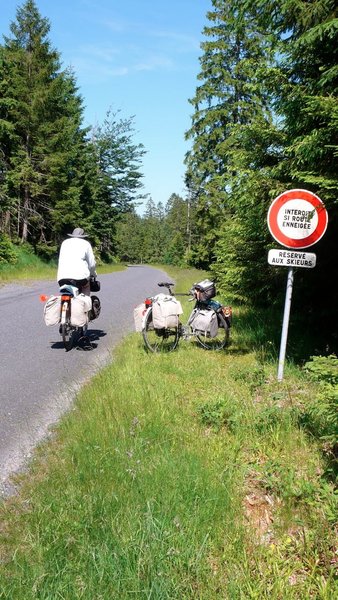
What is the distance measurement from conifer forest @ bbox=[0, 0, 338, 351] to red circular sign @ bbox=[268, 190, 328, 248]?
0.23 metres

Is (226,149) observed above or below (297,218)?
above

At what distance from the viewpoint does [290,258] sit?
507cm

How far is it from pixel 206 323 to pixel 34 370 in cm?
285

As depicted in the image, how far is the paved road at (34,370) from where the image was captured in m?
4.32

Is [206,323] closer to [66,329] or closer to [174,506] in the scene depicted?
[66,329]

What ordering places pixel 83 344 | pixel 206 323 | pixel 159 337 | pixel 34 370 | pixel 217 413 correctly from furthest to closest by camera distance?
pixel 83 344 → pixel 159 337 → pixel 206 323 → pixel 34 370 → pixel 217 413

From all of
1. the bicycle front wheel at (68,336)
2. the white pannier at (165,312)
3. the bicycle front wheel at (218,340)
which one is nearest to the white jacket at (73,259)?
the bicycle front wheel at (68,336)

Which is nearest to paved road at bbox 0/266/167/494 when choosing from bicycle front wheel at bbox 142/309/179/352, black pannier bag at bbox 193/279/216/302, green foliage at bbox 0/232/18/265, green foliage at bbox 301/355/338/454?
bicycle front wheel at bbox 142/309/179/352

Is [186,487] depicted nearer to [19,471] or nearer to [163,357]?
[19,471]

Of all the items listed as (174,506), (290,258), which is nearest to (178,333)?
(290,258)

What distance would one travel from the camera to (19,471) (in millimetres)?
3662

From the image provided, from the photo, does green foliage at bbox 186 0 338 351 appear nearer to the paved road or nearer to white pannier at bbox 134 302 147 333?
white pannier at bbox 134 302 147 333

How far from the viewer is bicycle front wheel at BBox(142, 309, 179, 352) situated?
720cm

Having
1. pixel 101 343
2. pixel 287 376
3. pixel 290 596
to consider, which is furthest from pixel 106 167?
pixel 290 596
